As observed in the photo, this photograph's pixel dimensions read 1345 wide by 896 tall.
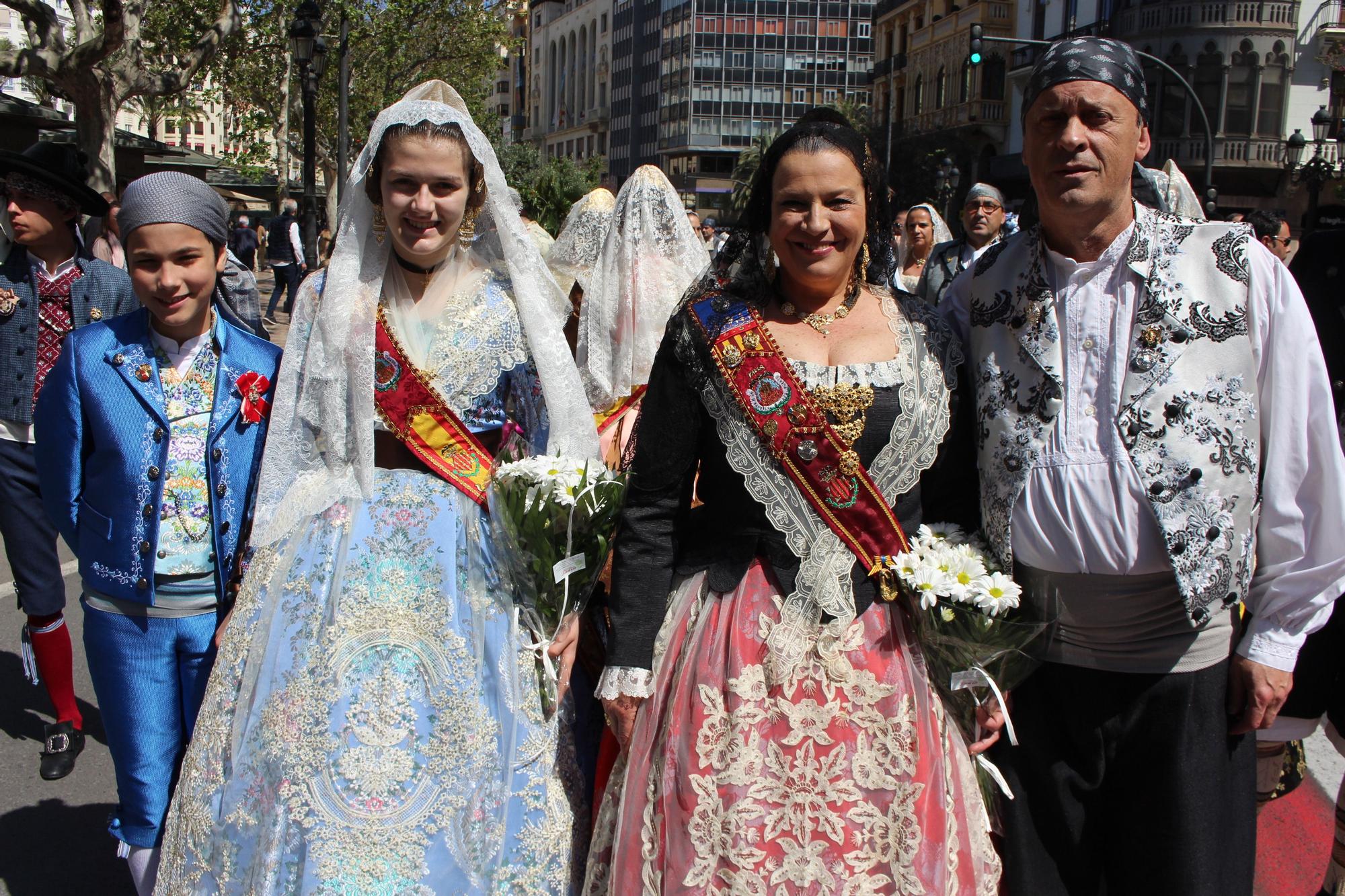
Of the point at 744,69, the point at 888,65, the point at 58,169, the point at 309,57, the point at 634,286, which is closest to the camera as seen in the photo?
the point at 58,169

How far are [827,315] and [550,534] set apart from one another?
0.79 meters

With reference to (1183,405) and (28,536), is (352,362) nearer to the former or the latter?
(1183,405)

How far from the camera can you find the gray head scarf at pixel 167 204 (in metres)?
2.66

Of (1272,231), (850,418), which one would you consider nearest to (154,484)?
(850,418)

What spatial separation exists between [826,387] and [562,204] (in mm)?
23099

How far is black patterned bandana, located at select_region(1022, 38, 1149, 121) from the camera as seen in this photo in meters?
2.22

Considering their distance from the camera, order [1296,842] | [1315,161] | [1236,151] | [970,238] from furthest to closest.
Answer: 1. [1236,151]
2. [1315,161]
3. [970,238]
4. [1296,842]

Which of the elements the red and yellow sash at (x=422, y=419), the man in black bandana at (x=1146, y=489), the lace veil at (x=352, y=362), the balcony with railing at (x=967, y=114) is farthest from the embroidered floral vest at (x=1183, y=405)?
the balcony with railing at (x=967, y=114)

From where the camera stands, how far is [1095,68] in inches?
87.3

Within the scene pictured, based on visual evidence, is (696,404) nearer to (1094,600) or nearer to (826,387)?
(826,387)

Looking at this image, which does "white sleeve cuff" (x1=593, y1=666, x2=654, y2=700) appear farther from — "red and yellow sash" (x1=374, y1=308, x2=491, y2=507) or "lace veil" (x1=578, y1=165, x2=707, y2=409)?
"lace veil" (x1=578, y1=165, x2=707, y2=409)

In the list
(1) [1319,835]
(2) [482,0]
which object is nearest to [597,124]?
(2) [482,0]

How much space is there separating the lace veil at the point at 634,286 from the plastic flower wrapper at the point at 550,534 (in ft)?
6.62

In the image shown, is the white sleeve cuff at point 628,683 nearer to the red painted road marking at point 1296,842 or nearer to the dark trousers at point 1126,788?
the dark trousers at point 1126,788
